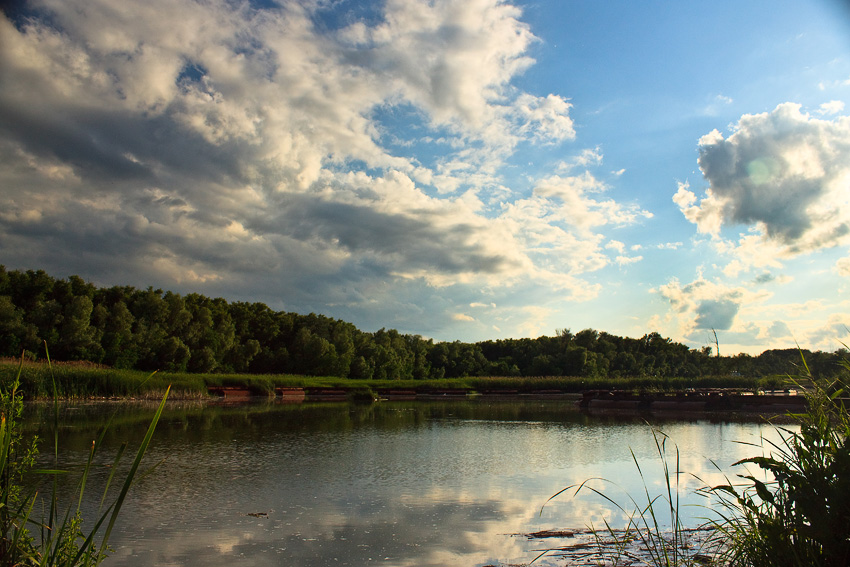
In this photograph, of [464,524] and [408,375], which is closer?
[464,524]

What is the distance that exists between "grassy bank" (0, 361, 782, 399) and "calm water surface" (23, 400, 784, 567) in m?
3.22

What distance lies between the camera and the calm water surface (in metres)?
6.90

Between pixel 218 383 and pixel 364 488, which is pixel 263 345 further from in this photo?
pixel 364 488

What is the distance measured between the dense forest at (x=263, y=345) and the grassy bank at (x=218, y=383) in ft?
15.5

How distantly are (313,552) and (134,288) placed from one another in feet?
201

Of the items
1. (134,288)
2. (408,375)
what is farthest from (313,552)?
(408,375)

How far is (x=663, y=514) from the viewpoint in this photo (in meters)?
9.08

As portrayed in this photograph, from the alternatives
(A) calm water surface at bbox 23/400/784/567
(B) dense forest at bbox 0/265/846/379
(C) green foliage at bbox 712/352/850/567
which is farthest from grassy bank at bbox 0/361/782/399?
(C) green foliage at bbox 712/352/850/567

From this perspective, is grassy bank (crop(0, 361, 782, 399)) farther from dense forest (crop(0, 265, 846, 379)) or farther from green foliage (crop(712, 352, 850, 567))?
green foliage (crop(712, 352, 850, 567))

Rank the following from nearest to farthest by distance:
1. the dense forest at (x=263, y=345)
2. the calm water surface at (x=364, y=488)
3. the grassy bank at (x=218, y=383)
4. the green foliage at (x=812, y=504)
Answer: the green foliage at (x=812, y=504) → the calm water surface at (x=364, y=488) → the grassy bank at (x=218, y=383) → the dense forest at (x=263, y=345)

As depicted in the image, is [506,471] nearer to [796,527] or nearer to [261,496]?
[261,496]

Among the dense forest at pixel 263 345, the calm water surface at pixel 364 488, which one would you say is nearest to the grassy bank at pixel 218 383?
the calm water surface at pixel 364 488

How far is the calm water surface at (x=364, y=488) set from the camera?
22.6ft

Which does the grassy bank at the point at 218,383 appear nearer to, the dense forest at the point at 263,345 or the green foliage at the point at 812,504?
the dense forest at the point at 263,345
